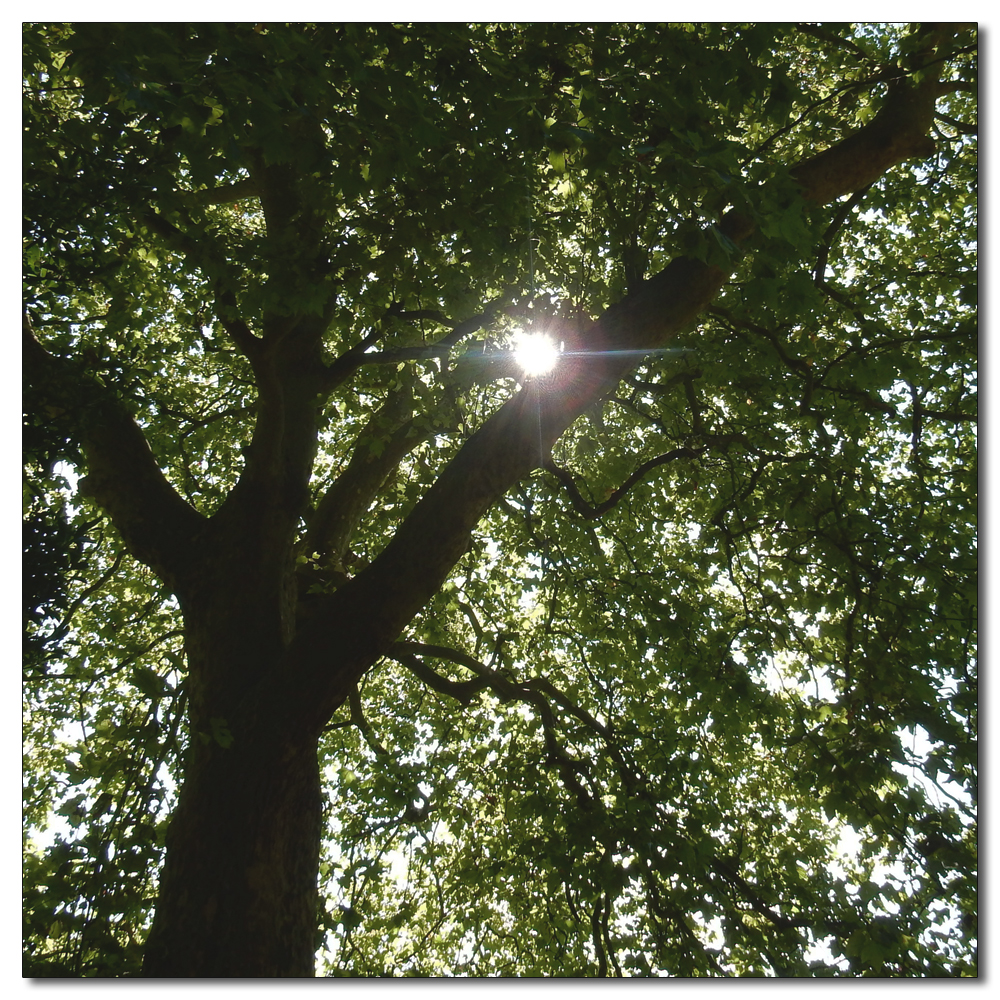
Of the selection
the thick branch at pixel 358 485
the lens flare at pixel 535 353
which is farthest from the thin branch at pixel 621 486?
the thick branch at pixel 358 485

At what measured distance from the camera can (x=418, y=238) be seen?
4.65 meters

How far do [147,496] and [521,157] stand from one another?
149 inches

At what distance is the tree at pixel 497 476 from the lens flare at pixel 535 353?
0.11 meters

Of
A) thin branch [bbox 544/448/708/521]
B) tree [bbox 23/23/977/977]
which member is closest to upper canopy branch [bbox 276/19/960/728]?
tree [bbox 23/23/977/977]

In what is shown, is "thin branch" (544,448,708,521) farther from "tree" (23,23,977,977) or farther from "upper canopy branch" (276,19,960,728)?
"upper canopy branch" (276,19,960,728)

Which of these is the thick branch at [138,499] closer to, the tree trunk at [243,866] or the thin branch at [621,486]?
the tree trunk at [243,866]

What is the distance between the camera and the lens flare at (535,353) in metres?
4.62

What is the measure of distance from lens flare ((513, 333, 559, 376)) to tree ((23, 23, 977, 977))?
112 mm

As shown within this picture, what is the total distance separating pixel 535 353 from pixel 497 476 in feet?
4.62

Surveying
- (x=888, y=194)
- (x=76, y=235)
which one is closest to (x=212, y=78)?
(x=76, y=235)

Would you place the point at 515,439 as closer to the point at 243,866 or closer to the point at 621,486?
the point at 621,486

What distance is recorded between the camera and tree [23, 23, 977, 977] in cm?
343

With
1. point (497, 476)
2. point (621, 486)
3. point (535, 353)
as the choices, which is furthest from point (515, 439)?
point (621, 486)

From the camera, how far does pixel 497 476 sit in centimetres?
414
